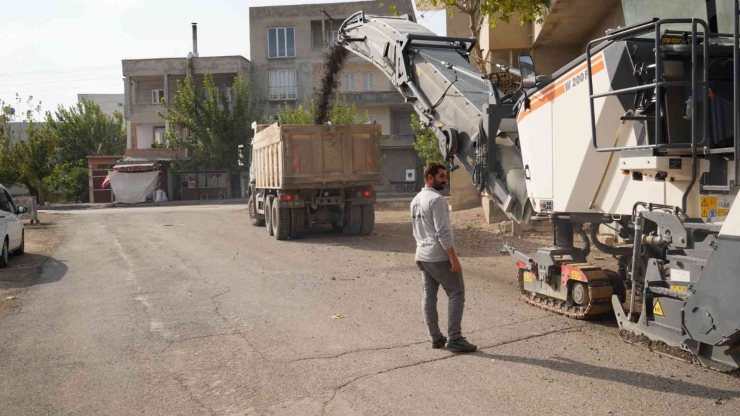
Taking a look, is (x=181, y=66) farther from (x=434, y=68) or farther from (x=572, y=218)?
(x=572, y=218)

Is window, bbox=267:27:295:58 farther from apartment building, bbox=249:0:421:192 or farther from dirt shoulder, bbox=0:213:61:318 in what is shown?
dirt shoulder, bbox=0:213:61:318


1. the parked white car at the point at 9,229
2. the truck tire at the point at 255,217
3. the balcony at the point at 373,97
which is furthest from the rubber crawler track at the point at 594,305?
the balcony at the point at 373,97

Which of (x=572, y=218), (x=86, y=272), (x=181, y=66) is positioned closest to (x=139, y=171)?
(x=181, y=66)

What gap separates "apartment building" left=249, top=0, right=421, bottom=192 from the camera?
165ft

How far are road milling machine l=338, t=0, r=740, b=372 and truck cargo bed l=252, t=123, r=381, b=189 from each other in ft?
25.2

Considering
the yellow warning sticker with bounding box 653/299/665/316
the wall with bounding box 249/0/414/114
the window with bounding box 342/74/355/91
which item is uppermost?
the wall with bounding box 249/0/414/114

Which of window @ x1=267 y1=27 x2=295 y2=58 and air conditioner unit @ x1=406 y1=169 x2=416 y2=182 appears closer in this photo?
air conditioner unit @ x1=406 y1=169 x2=416 y2=182

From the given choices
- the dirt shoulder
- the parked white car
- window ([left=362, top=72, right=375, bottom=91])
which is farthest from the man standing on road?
window ([left=362, top=72, right=375, bottom=91])

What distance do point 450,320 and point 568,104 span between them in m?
2.71

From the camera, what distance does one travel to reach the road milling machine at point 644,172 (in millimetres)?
5441

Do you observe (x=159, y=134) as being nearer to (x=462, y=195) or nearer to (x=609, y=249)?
(x=462, y=195)

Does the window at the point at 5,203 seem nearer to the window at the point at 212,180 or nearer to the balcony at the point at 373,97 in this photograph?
the window at the point at 212,180

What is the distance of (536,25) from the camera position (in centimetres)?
1841

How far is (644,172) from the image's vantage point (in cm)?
618
